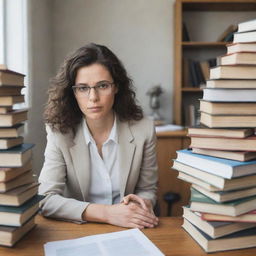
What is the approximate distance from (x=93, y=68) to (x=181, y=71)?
205 cm

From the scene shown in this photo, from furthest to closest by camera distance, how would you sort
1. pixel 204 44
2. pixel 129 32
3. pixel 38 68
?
pixel 129 32 → pixel 204 44 → pixel 38 68

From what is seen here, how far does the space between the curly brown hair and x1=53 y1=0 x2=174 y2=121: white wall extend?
194cm

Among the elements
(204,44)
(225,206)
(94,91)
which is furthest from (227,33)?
(225,206)

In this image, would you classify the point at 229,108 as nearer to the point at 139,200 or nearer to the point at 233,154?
the point at 233,154

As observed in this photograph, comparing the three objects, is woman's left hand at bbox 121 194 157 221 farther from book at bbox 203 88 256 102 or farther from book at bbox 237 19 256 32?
book at bbox 237 19 256 32

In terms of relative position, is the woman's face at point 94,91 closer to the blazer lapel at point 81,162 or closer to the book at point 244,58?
the blazer lapel at point 81,162

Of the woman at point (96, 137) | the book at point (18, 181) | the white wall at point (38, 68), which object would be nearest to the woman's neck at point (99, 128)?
the woman at point (96, 137)

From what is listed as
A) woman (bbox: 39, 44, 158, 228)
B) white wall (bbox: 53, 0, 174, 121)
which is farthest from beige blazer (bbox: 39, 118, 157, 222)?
white wall (bbox: 53, 0, 174, 121)

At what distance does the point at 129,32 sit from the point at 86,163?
236cm

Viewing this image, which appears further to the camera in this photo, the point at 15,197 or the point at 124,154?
the point at 124,154

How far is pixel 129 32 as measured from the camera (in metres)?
3.68

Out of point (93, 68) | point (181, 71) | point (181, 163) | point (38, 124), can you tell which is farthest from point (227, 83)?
point (181, 71)

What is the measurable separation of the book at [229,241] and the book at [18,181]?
0.52 meters

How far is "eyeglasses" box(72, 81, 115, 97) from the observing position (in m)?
1.55
